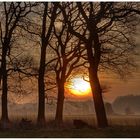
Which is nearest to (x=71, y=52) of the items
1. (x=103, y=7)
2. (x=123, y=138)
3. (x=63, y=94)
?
(x=63, y=94)

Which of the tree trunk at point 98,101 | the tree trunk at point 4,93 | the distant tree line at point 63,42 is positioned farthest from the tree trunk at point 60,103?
the tree trunk at point 4,93

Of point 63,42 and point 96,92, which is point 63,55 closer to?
point 63,42

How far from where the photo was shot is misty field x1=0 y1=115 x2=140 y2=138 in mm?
9523

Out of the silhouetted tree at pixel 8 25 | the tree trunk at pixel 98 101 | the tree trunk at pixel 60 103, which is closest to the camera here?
the tree trunk at pixel 98 101

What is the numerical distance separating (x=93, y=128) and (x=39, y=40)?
10.4 feet

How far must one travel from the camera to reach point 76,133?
32.0 feet

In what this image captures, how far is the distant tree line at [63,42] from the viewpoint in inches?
441

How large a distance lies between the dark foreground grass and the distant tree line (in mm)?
1056

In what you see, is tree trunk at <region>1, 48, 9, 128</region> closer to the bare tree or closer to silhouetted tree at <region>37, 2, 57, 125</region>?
silhouetted tree at <region>37, 2, 57, 125</region>

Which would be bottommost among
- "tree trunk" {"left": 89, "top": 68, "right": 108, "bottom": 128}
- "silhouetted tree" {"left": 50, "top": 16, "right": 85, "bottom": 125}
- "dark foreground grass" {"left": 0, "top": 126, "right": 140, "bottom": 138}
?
"dark foreground grass" {"left": 0, "top": 126, "right": 140, "bottom": 138}

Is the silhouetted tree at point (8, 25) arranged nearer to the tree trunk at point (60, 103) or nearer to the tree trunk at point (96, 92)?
the tree trunk at point (60, 103)

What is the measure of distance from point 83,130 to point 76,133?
0.45m

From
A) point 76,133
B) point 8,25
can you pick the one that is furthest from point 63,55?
point 76,133

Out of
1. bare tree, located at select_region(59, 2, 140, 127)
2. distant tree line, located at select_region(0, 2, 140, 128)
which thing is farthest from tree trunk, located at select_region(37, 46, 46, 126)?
bare tree, located at select_region(59, 2, 140, 127)
